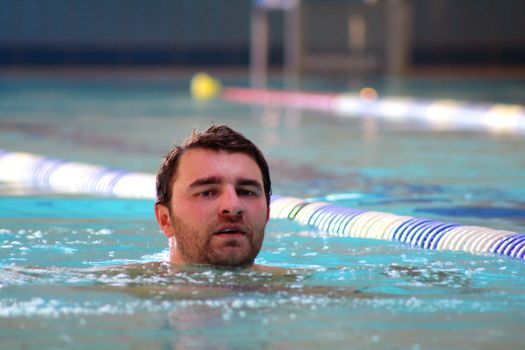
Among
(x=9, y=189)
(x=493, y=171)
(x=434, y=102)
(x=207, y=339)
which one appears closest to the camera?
(x=207, y=339)

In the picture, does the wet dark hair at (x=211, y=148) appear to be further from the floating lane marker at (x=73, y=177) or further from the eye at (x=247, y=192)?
the floating lane marker at (x=73, y=177)

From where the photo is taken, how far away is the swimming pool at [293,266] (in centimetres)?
264

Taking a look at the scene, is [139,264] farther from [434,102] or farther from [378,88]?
[378,88]

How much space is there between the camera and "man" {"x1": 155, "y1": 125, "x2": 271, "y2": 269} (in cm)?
314

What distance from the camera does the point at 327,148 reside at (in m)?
8.26

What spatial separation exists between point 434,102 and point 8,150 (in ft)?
21.2

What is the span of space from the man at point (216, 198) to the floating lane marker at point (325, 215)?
1.11 metres

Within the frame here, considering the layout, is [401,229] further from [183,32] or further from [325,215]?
[183,32]

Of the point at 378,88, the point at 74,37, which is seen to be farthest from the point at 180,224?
the point at 74,37

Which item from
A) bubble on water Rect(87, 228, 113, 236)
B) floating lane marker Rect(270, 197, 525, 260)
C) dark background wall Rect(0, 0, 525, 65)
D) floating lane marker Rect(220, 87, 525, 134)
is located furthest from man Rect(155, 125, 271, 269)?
dark background wall Rect(0, 0, 525, 65)

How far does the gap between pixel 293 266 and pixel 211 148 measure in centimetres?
75

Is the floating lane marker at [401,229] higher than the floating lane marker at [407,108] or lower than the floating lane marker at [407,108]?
lower

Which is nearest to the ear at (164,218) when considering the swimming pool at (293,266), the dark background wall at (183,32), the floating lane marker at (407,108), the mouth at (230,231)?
the swimming pool at (293,266)

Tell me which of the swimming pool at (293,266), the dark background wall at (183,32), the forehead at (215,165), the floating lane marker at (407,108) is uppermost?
the dark background wall at (183,32)
